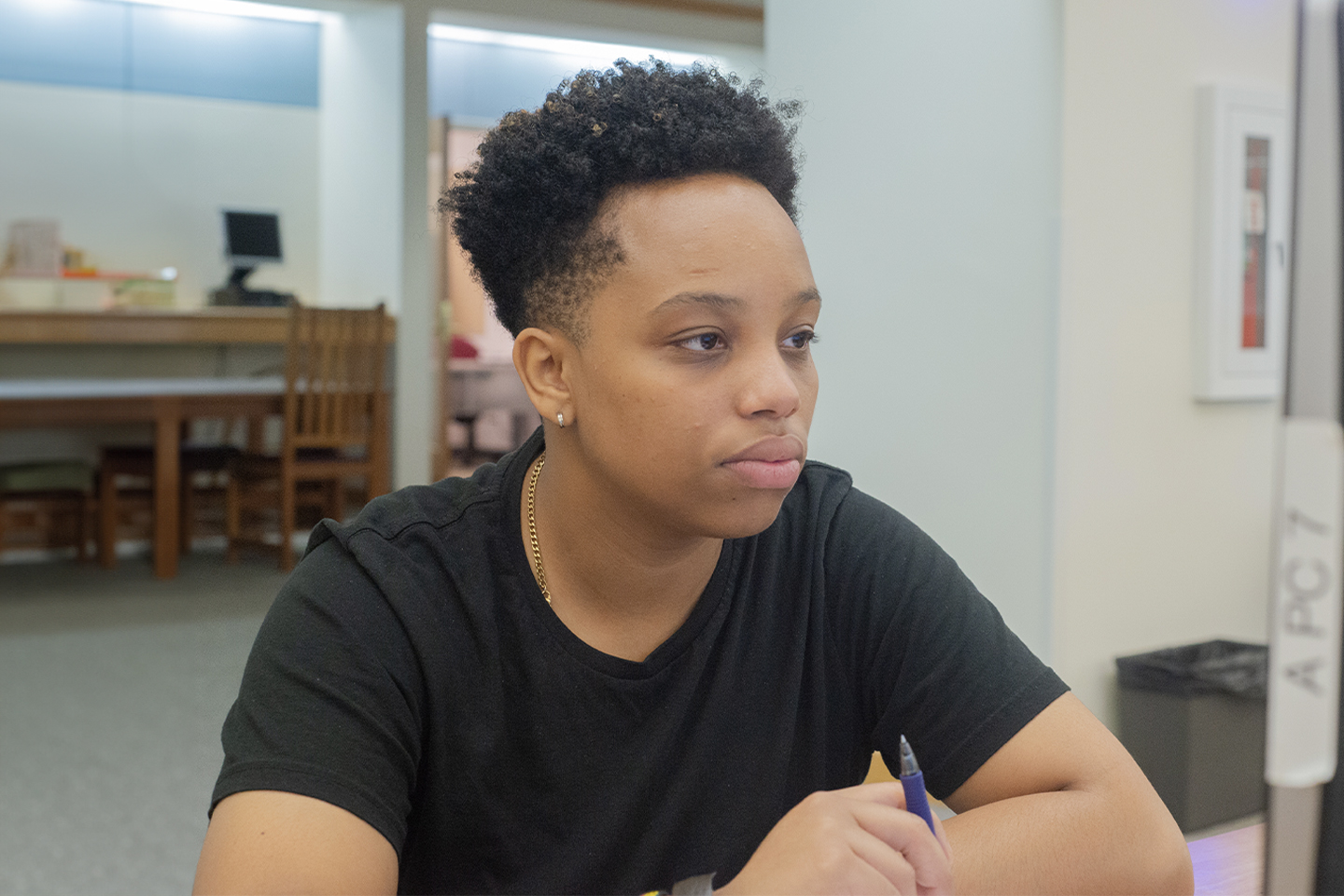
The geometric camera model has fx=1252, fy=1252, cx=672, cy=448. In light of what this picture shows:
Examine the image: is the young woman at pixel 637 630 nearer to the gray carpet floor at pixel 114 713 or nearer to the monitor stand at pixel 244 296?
the gray carpet floor at pixel 114 713

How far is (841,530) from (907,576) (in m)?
0.07

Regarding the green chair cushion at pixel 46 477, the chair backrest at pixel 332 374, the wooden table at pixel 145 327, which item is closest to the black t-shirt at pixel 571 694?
the chair backrest at pixel 332 374

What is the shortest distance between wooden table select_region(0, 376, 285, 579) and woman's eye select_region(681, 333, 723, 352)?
15.2ft

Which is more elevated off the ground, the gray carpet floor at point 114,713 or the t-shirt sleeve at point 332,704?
the t-shirt sleeve at point 332,704

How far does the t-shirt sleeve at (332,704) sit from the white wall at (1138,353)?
72.0 inches

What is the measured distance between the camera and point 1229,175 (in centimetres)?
252

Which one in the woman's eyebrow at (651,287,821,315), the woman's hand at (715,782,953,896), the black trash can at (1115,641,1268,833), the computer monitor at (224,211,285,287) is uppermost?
the computer monitor at (224,211,285,287)

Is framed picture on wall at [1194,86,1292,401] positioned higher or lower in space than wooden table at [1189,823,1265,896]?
higher

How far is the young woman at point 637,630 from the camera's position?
0.80 meters

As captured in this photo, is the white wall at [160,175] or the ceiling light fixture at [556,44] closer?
the white wall at [160,175]

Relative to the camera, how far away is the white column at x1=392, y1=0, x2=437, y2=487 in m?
5.64

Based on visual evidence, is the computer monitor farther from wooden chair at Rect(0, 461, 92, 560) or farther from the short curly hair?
the short curly hair

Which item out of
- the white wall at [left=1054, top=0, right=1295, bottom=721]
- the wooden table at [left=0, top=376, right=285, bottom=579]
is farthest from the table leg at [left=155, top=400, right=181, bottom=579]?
the white wall at [left=1054, top=0, right=1295, bottom=721]

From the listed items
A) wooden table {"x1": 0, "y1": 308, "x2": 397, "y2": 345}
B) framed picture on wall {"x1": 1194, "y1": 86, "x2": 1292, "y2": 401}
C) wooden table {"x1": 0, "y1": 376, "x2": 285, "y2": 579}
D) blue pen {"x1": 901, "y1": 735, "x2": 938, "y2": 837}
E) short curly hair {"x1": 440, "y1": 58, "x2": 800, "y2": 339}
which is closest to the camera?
blue pen {"x1": 901, "y1": 735, "x2": 938, "y2": 837}
